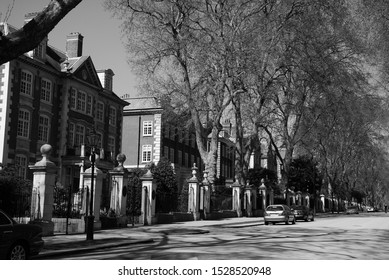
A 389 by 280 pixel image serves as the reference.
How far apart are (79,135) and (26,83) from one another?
26.8 feet

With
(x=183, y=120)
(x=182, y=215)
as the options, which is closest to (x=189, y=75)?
(x=183, y=120)

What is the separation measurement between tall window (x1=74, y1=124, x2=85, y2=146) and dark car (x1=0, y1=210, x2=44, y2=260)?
32828 millimetres

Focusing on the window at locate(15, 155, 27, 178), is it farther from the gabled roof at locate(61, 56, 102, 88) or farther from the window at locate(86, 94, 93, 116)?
the window at locate(86, 94, 93, 116)

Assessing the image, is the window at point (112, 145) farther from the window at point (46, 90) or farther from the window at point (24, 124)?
the window at point (24, 124)

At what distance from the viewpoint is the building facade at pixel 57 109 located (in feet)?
117

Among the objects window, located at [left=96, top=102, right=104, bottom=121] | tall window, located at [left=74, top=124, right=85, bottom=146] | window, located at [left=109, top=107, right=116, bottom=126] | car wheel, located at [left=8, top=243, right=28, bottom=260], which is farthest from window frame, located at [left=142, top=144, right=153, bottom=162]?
car wheel, located at [left=8, top=243, right=28, bottom=260]

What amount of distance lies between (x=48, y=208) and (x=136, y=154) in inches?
1601

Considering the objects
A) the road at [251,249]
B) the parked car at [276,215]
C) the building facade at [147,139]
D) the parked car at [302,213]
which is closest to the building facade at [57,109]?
the building facade at [147,139]

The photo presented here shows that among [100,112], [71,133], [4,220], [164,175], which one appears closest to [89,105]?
[100,112]

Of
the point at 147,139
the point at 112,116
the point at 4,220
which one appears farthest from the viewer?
the point at 147,139

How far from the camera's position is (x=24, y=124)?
37.0 m

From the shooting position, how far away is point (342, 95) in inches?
1768

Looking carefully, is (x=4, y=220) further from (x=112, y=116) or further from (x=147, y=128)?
(x=147, y=128)

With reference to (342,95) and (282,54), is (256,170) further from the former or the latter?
(282,54)
